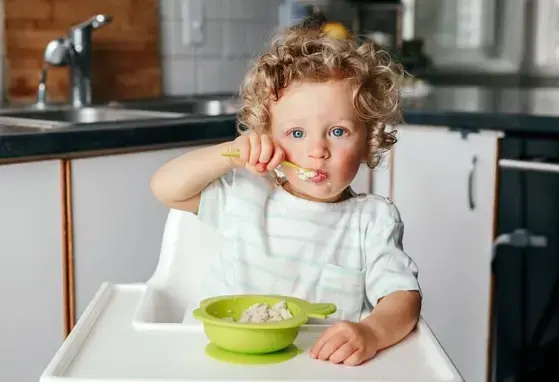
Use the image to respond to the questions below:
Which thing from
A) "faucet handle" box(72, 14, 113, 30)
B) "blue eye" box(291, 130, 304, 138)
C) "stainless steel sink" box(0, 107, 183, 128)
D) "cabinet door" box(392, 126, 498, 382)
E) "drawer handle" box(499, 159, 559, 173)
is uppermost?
"faucet handle" box(72, 14, 113, 30)

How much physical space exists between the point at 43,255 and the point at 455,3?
215cm

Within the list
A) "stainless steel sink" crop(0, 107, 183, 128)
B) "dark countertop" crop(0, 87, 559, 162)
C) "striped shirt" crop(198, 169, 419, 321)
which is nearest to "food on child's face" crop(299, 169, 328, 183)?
"striped shirt" crop(198, 169, 419, 321)

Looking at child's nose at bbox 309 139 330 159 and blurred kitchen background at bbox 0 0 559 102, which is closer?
child's nose at bbox 309 139 330 159

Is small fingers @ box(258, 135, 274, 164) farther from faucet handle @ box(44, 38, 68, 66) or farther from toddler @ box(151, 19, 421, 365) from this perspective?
faucet handle @ box(44, 38, 68, 66)

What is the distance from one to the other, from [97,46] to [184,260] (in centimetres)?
128

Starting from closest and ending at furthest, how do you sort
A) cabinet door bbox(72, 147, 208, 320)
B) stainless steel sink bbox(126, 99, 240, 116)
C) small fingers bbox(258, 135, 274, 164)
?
small fingers bbox(258, 135, 274, 164) < cabinet door bbox(72, 147, 208, 320) < stainless steel sink bbox(126, 99, 240, 116)

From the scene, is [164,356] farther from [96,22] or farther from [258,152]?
[96,22]

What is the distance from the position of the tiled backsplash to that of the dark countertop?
63cm

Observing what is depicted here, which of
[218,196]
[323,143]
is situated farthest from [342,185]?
[218,196]

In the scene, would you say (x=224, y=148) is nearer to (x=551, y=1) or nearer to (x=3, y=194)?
(x=3, y=194)

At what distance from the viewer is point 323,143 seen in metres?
1.13

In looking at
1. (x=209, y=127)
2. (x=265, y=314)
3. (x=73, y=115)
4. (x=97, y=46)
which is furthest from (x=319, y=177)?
(x=97, y=46)

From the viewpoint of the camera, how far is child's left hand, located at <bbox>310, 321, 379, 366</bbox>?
35.9 inches

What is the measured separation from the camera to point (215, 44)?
2.74m
